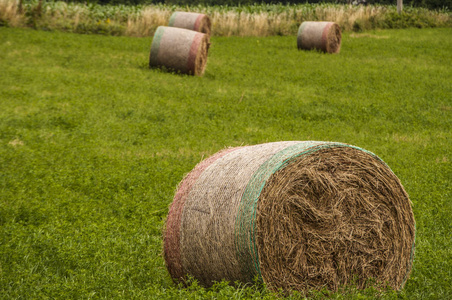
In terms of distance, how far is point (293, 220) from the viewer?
5.23m

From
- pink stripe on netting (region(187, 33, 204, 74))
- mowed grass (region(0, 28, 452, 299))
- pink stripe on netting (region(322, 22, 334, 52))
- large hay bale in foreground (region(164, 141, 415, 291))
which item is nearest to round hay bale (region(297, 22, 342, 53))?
pink stripe on netting (region(322, 22, 334, 52))

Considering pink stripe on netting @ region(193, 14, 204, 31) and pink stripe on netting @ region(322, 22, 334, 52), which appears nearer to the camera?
pink stripe on netting @ region(322, 22, 334, 52)

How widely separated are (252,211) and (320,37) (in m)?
21.3

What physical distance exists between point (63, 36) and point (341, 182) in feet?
68.6

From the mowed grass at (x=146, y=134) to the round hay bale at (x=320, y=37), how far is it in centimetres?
82

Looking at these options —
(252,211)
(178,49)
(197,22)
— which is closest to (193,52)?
(178,49)

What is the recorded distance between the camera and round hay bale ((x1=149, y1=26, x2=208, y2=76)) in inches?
715

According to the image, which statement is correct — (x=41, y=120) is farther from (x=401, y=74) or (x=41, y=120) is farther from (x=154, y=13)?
(x=154, y=13)

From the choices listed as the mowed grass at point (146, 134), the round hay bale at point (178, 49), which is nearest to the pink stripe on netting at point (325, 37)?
the mowed grass at point (146, 134)

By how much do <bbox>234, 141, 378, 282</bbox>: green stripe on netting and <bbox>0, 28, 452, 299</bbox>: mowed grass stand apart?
0.29 metres

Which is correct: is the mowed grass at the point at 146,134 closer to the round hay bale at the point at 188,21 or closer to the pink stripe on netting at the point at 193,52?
the pink stripe on netting at the point at 193,52

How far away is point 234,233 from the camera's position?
16.4 ft

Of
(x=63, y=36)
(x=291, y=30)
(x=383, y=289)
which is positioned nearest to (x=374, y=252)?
(x=383, y=289)

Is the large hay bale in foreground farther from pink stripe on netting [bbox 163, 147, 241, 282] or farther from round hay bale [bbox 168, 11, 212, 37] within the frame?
round hay bale [bbox 168, 11, 212, 37]
